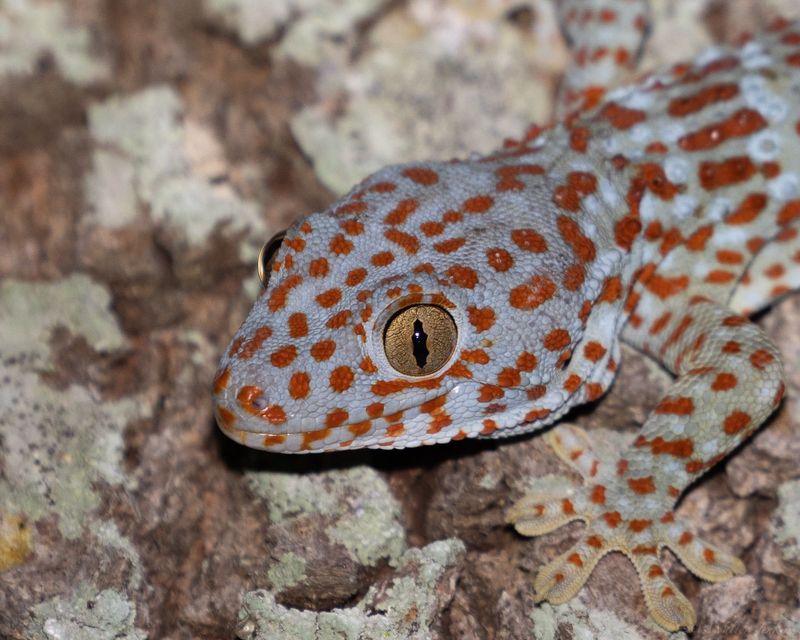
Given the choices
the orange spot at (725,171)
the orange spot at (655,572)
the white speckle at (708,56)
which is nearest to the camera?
the orange spot at (655,572)

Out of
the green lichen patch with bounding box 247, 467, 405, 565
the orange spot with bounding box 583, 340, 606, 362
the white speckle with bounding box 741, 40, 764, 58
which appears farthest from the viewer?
the white speckle with bounding box 741, 40, 764, 58

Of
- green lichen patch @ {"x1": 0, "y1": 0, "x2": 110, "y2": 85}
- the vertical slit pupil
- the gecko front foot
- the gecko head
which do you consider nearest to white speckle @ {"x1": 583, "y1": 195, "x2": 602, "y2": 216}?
the gecko head

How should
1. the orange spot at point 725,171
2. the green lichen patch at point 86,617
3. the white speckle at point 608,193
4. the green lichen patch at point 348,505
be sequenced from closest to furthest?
the green lichen patch at point 86,617 → the green lichen patch at point 348,505 → the white speckle at point 608,193 → the orange spot at point 725,171

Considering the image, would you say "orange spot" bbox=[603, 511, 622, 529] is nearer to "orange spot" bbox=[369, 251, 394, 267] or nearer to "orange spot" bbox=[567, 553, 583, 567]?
"orange spot" bbox=[567, 553, 583, 567]

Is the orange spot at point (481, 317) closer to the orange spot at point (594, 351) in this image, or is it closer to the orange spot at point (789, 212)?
the orange spot at point (594, 351)

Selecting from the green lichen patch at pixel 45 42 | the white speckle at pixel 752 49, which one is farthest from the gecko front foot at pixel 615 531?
the green lichen patch at pixel 45 42

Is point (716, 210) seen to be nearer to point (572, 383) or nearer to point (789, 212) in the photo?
point (789, 212)

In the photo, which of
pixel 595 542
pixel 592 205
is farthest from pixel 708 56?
pixel 595 542

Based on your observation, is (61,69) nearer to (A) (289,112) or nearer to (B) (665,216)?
(A) (289,112)
